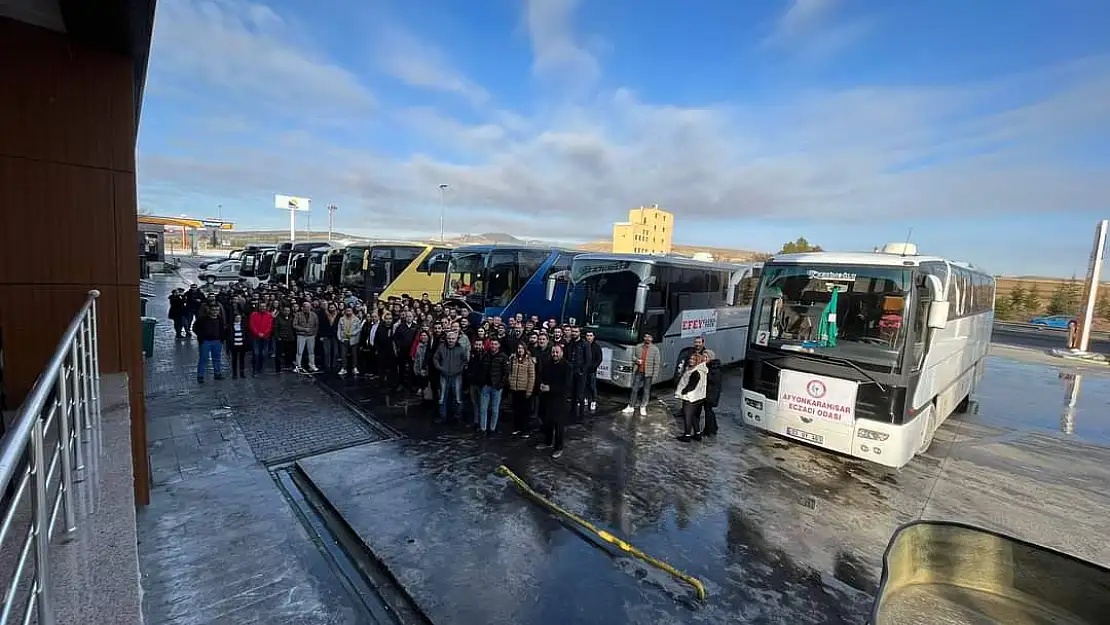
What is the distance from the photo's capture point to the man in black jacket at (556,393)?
8.05m

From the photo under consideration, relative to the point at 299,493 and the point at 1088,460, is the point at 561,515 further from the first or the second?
the point at 1088,460

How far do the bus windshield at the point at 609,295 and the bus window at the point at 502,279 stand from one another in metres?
3.98

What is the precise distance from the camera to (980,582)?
369cm

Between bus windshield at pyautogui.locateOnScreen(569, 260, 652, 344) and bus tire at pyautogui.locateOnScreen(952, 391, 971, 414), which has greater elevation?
bus windshield at pyautogui.locateOnScreen(569, 260, 652, 344)

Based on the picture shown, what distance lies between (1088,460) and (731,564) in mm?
8558

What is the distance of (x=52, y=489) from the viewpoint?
3.05m

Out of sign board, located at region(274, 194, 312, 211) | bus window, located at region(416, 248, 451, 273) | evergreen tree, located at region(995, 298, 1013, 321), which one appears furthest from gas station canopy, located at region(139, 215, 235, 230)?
evergreen tree, located at region(995, 298, 1013, 321)

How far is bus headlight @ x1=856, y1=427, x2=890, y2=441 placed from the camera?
728 cm

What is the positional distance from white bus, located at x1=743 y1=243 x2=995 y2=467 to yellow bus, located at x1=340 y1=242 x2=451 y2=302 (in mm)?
13765

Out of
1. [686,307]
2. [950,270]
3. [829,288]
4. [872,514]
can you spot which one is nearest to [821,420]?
[872,514]

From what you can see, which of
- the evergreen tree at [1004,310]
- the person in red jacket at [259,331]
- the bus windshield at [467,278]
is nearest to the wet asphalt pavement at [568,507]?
the person in red jacket at [259,331]

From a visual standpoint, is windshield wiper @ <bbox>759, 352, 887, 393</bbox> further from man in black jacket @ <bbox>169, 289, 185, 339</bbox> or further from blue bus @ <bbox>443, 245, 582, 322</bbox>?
man in black jacket @ <bbox>169, 289, 185, 339</bbox>

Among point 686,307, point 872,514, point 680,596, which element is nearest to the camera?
point 680,596

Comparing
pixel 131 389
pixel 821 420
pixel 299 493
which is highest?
pixel 131 389
